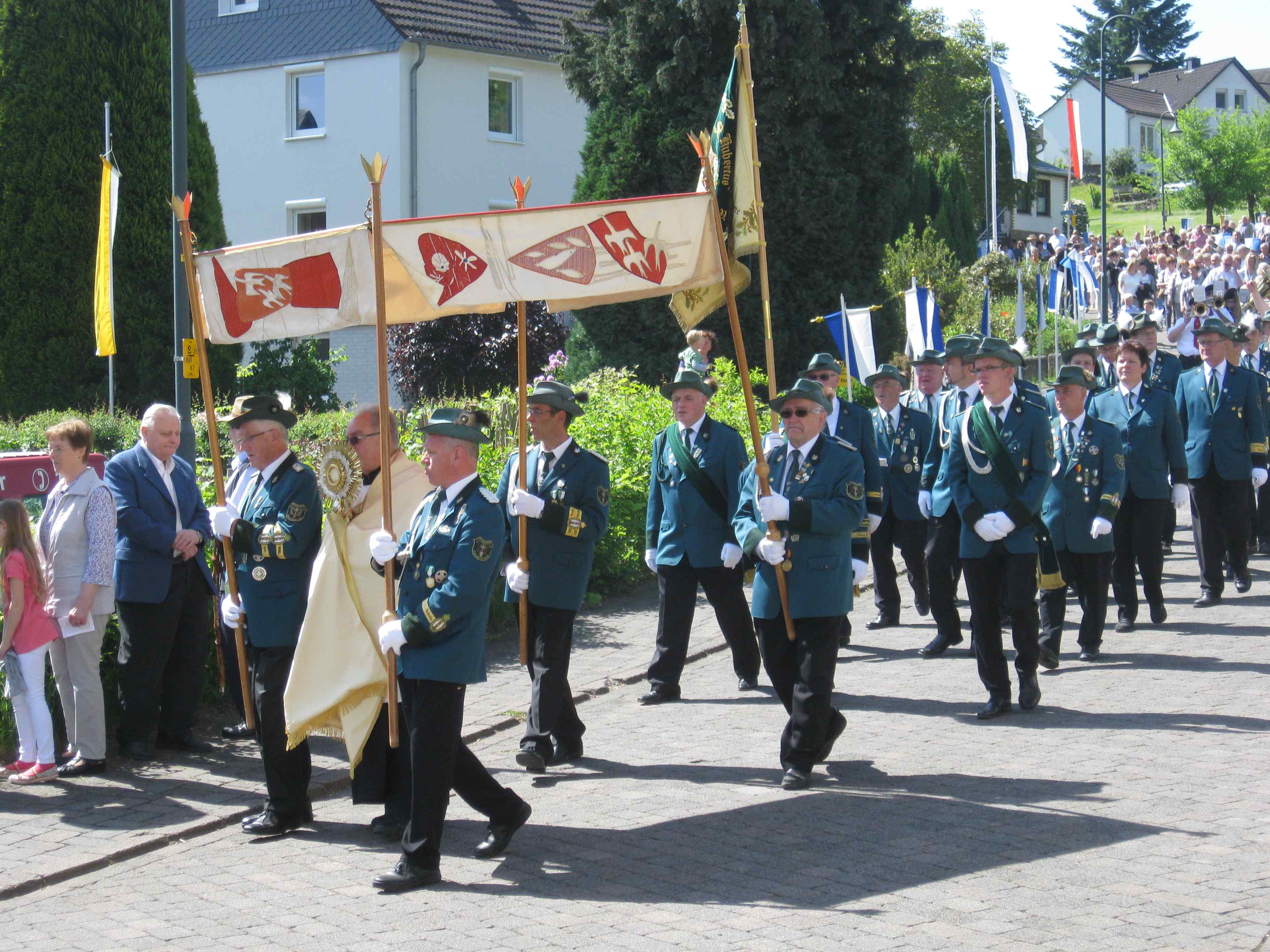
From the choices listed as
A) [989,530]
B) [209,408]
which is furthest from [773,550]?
[209,408]

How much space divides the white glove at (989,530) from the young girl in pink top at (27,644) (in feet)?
15.5

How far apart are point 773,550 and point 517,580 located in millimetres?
1180

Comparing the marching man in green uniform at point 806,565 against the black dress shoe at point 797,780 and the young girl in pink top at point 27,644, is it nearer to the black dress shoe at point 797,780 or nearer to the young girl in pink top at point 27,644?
the black dress shoe at point 797,780

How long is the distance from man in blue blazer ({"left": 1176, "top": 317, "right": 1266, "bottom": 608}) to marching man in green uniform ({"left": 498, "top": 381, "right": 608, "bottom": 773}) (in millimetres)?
6030

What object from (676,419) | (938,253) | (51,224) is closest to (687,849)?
(676,419)

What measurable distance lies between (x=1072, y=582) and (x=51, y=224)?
15755mm

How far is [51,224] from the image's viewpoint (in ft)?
68.6

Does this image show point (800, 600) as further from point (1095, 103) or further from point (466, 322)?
point (1095, 103)

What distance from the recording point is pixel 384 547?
576 centimetres

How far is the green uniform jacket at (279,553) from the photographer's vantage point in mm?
6484

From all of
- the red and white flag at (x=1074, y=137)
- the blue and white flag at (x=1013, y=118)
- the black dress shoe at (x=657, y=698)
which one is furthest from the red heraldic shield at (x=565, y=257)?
the red and white flag at (x=1074, y=137)

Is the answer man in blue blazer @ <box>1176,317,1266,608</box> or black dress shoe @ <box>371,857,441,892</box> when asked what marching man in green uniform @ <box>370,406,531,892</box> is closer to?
black dress shoe @ <box>371,857,441,892</box>

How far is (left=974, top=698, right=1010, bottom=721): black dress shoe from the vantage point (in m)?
8.16

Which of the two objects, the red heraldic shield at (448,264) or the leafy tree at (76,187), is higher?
the leafy tree at (76,187)
